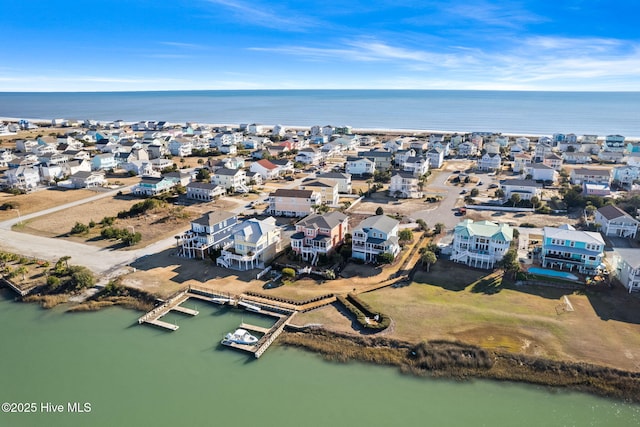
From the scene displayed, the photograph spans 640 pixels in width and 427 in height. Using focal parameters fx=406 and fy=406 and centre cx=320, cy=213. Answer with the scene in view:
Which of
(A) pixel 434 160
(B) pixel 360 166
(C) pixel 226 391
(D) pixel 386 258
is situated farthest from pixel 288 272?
(A) pixel 434 160

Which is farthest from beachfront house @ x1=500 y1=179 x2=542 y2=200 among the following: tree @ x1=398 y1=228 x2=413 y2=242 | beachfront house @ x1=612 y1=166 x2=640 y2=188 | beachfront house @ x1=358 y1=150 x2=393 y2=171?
beachfront house @ x1=358 y1=150 x2=393 y2=171

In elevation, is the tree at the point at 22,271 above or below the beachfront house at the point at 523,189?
below

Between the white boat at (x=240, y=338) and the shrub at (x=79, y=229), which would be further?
the shrub at (x=79, y=229)

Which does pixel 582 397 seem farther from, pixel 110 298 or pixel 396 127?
pixel 396 127

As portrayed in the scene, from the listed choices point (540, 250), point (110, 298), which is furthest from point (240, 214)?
point (540, 250)

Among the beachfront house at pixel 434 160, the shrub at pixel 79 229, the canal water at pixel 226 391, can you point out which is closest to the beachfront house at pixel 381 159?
the beachfront house at pixel 434 160

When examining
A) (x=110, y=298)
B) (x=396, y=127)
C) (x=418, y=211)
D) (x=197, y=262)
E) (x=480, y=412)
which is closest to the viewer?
(x=480, y=412)

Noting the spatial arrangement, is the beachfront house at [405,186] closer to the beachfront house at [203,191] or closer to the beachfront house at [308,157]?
the beachfront house at [203,191]

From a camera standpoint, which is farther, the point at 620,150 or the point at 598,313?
the point at 620,150
